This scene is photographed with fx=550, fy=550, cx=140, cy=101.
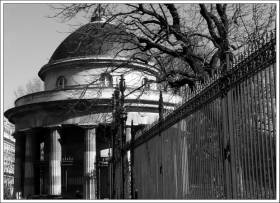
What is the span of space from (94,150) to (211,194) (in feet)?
110

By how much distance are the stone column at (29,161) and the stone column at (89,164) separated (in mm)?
4585

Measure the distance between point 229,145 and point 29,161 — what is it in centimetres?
3758

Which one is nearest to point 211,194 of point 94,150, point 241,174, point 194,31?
point 241,174

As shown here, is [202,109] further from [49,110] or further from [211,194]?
[49,110]

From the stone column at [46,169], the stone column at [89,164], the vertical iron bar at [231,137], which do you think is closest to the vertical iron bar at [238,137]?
the vertical iron bar at [231,137]

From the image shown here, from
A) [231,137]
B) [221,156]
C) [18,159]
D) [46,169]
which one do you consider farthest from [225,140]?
[18,159]

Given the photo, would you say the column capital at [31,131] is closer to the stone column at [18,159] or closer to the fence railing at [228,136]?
the stone column at [18,159]

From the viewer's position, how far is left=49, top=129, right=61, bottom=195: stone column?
41875 mm

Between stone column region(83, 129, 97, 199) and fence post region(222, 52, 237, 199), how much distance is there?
33355mm

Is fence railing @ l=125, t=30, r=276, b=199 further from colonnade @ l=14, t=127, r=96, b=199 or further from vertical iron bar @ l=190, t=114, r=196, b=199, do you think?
colonnade @ l=14, t=127, r=96, b=199

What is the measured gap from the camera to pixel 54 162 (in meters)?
42.4

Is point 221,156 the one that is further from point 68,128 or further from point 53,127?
point 68,128

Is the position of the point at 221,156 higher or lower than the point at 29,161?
lower

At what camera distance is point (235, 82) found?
8117mm
